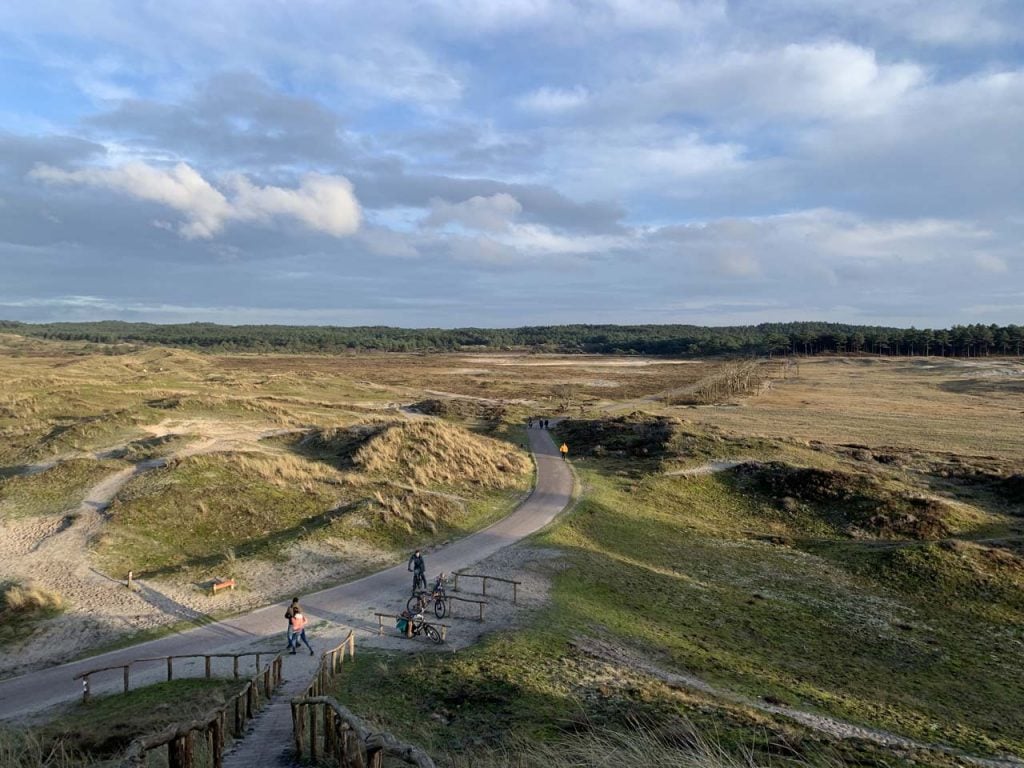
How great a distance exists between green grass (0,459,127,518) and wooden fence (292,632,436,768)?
74.4 feet

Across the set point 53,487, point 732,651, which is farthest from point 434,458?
point 732,651

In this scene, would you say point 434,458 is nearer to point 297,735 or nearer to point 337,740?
point 297,735

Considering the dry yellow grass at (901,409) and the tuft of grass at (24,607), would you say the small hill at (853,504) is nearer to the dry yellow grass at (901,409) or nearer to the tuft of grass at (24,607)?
the dry yellow grass at (901,409)

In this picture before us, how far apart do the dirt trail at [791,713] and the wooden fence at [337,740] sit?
22.5 ft

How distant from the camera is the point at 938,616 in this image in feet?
71.3

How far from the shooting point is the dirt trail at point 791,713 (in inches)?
477

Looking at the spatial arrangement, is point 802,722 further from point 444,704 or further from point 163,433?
point 163,433

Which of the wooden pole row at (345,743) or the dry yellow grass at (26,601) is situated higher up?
the wooden pole row at (345,743)

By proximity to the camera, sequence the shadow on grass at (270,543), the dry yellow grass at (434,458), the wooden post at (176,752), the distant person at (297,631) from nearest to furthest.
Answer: the wooden post at (176,752) < the distant person at (297,631) < the shadow on grass at (270,543) < the dry yellow grass at (434,458)

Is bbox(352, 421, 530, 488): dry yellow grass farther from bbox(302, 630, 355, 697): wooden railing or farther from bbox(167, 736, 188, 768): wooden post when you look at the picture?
bbox(167, 736, 188, 768): wooden post

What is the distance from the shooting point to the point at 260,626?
60.6 ft

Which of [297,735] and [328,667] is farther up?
[297,735]

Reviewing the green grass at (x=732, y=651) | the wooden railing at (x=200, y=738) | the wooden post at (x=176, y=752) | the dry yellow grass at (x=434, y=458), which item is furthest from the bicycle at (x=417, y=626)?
the dry yellow grass at (x=434, y=458)

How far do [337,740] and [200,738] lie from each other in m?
3.04
